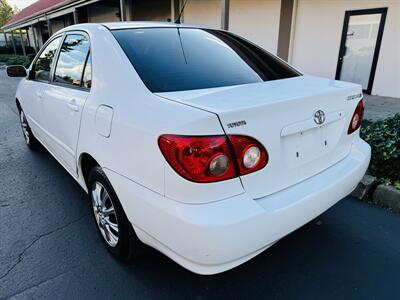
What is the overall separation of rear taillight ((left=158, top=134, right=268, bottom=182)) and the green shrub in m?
2.32

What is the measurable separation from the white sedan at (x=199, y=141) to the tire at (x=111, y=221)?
Answer: 0.4 inches

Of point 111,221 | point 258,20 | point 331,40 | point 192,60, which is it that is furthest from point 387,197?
point 258,20

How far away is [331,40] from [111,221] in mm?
8457

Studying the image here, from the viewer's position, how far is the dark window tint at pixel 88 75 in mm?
2305

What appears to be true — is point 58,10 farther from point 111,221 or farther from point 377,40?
point 111,221

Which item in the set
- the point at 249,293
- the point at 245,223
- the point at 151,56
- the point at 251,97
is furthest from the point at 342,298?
the point at 151,56

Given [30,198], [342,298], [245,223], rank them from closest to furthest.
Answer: [245,223]
[342,298]
[30,198]

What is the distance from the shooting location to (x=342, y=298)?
1967 mm

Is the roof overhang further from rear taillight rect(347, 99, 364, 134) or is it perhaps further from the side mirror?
rear taillight rect(347, 99, 364, 134)

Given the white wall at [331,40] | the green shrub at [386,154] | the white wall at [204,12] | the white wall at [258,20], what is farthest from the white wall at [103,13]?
the green shrub at [386,154]

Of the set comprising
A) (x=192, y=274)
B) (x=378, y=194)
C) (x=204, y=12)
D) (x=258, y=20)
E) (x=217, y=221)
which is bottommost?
(x=192, y=274)

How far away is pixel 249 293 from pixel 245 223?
2.54ft

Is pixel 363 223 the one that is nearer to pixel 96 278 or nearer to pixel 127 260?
pixel 127 260

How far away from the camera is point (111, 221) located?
2281 millimetres
